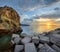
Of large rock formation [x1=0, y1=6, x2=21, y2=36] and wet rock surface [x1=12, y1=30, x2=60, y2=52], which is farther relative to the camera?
wet rock surface [x1=12, y1=30, x2=60, y2=52]

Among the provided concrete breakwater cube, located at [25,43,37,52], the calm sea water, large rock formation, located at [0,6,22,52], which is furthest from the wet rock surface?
large rock formation, located at [0,6,22,52]

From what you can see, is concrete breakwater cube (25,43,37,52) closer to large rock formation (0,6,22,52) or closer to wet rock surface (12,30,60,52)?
wet rock surface (12,30,60,52)

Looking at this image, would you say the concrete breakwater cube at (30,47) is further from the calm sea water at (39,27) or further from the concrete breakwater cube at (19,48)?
the calm sea water at (39,27)

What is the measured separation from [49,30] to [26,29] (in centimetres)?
32

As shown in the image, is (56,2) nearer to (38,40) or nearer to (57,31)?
(57,31)

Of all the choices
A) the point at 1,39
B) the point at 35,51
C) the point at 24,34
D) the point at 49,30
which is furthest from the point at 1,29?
the point at 49,30

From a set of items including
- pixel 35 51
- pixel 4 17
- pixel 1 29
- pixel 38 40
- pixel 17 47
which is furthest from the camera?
pixel 38 40

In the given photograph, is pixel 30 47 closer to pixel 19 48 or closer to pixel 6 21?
pixel 19 48

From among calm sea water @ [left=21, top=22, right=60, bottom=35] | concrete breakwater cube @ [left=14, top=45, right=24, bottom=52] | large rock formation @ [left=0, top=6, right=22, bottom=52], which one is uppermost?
large rock formation @ [left=0, top=6, right=22, bottom=52]

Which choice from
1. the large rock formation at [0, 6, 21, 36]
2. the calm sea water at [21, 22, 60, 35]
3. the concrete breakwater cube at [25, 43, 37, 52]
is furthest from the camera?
the calm sea water at [21, 22, 60, 35]

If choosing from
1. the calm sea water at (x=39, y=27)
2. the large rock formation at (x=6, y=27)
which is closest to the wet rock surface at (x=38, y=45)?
the calm sea water at (x=39, y=27)

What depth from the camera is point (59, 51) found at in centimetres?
170

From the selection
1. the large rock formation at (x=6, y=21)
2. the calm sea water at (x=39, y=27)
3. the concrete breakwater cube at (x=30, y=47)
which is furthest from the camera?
the calm sea water at (x=39, y=27)

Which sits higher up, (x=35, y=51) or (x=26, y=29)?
(x=26, y=29)
